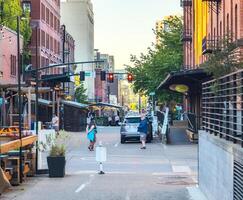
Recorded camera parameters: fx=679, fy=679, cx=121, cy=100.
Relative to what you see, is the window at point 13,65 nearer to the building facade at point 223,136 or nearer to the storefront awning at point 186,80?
the storefront awning at point 186,80

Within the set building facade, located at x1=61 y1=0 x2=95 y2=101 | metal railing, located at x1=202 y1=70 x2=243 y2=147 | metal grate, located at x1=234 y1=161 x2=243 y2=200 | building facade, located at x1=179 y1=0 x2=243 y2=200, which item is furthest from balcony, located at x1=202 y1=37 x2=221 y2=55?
building facade, located at x1=61 y1=0 x2=95 y2=101

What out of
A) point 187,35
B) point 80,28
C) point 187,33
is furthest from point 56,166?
point 80,28

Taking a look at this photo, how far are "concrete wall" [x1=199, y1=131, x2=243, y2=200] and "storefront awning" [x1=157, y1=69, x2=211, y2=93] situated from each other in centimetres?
1766

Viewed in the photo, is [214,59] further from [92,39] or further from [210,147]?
[92,39]

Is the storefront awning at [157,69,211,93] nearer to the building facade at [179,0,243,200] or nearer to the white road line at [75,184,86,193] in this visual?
the white road line at [75,184,86,193]

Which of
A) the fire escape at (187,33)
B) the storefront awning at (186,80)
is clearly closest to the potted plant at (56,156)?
the storefront awning at (186,80)

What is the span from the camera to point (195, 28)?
5138cm

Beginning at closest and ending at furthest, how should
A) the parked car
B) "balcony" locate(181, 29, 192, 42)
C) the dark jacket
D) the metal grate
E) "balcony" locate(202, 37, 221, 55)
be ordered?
the metal grate, "balcony" locate(202, 37, 221, 55), the dark jacket, the parked car, "balcony" locate(181, 29, 192, 42)

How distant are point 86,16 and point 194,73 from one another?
386ft

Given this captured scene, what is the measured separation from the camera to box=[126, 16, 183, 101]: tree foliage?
5725 cm

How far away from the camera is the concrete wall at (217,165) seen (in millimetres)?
10828

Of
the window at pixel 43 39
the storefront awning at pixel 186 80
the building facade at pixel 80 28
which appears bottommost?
the storefront awning at pixel 186 80

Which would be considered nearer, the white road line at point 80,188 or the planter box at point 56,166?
the white road line at point 80,188

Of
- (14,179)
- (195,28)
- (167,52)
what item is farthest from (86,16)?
(14,179)
